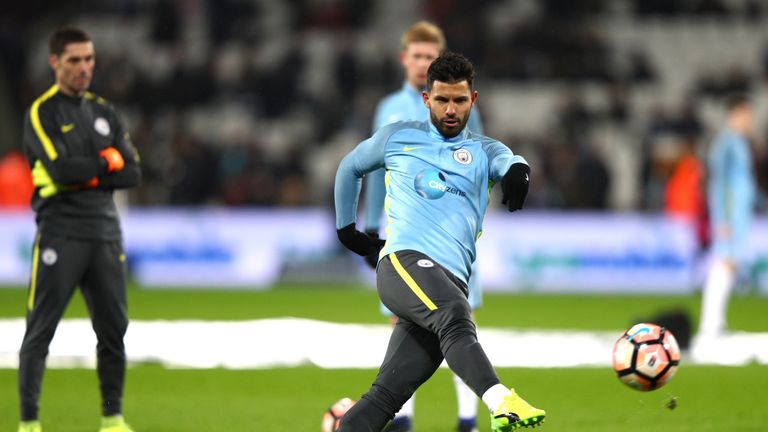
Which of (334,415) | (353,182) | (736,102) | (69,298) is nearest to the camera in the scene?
(353,182)

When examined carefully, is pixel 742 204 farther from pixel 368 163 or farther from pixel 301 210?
pixel 301 210

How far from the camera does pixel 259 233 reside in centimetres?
1928

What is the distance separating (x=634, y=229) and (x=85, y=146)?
12598 mm

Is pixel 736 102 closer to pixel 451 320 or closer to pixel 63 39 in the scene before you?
pixel 63 39

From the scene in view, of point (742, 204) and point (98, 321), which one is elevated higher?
point (742, 204)

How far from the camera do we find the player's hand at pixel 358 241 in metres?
6.35

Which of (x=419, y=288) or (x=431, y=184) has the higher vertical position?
(x=431, y=184)

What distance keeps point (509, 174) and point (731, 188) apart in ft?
23.7

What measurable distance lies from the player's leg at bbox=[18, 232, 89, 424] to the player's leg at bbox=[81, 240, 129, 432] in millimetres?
128

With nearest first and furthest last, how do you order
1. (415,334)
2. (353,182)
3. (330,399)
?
(415,334) → (353,182) → (330,399)

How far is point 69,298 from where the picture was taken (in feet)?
24.4

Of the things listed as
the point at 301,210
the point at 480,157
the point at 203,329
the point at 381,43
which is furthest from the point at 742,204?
the point at 381,43

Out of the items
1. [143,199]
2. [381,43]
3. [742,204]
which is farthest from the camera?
[381,43]

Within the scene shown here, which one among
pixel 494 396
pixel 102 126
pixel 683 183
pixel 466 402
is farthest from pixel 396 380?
pixel 683 183
